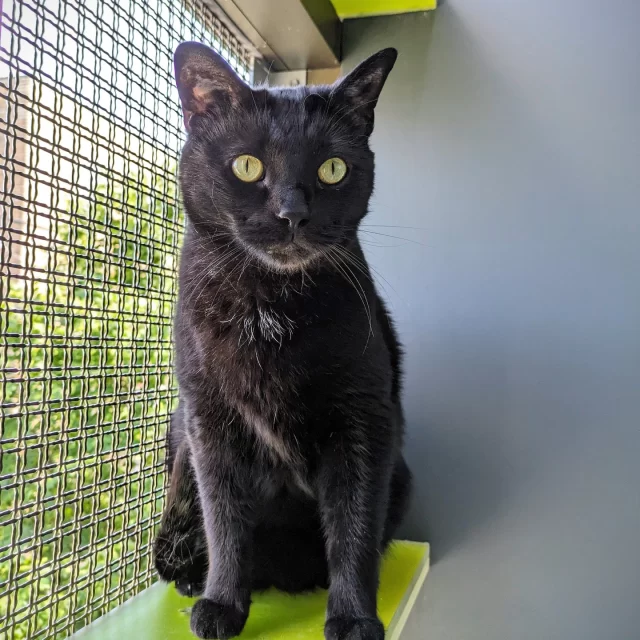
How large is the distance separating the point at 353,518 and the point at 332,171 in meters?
0.46

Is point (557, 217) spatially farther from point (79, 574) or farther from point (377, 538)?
point (79, 574)

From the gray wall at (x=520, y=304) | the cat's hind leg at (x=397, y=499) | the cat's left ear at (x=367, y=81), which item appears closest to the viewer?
the cat's left ear at (x=367, y=81)

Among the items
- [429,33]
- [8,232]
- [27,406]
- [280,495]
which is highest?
[429,33]

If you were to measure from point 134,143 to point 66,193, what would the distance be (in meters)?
0.21

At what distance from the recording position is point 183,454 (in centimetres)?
93

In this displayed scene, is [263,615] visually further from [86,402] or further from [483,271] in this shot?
[483,271]

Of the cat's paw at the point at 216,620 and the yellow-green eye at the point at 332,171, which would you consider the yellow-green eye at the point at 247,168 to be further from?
the cat's paw at the point at 216,620

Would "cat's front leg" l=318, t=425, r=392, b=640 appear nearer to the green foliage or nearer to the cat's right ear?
the green foliage

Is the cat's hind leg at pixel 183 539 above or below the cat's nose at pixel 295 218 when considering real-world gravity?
below

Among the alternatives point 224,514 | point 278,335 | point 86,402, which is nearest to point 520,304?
point 278,335

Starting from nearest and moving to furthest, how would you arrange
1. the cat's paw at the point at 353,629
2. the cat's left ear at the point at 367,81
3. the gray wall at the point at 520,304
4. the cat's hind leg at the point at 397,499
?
the cat's paw at the point at 353,629, the cat's left ear at the point at 367,81, the cat's hind leg at the point at 397,499, the gray wall at the point at 520,304

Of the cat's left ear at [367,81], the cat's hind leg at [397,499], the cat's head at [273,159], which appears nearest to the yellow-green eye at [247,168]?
the cat's head at [273,159]

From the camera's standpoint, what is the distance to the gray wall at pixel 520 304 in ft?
3.64

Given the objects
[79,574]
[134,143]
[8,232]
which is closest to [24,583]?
[79,574]
